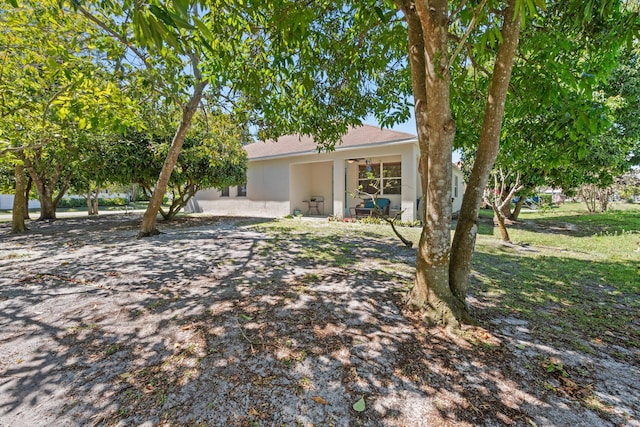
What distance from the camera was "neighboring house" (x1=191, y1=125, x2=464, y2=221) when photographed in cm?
1100

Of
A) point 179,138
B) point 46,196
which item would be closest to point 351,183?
point 179,138

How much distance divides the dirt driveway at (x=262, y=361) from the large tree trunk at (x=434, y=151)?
12.7 inches

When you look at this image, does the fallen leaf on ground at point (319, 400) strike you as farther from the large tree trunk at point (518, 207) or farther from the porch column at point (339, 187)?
the large tree trunk at point (518, 207)

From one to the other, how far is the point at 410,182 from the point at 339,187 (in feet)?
10.6

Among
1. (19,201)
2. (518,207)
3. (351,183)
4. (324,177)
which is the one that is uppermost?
(324,177)

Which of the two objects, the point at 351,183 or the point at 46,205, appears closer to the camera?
the point at 46,205

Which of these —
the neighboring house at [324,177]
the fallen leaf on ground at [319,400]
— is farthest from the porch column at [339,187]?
the fallen leaf on ground at [319,400]

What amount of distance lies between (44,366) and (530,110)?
5597 mm

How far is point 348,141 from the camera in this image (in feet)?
41.1

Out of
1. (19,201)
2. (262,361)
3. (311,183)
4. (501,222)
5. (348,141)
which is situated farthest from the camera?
(311,183)

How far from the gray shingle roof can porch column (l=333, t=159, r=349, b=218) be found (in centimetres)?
89

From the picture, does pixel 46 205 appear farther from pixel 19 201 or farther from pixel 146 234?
pixel 146 234

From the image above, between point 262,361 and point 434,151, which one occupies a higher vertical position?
point 434,151

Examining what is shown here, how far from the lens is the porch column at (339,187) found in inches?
497
